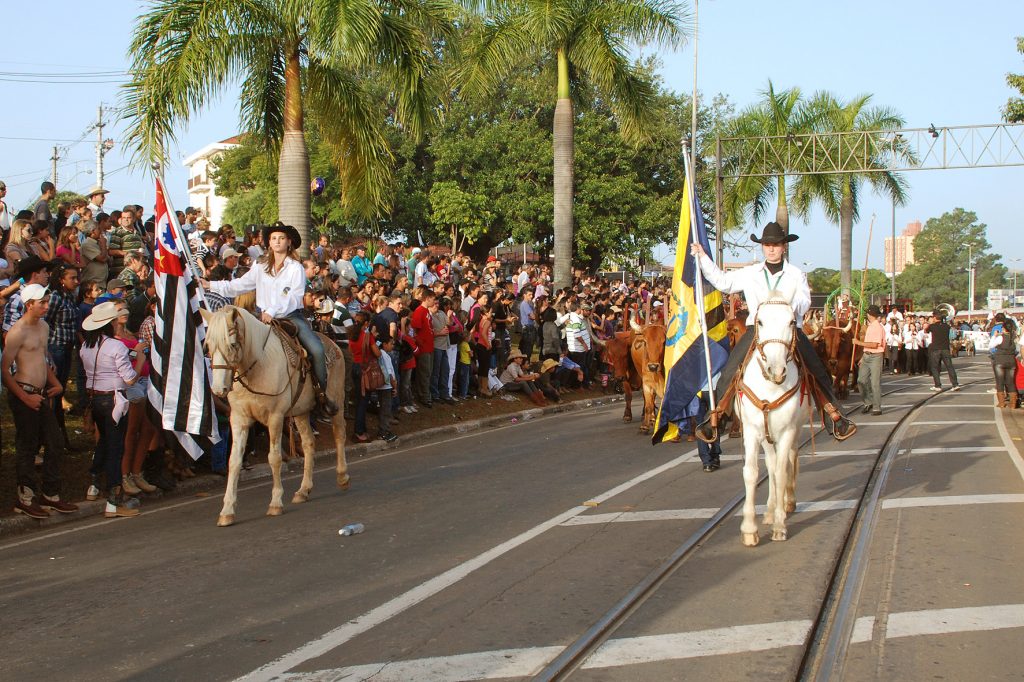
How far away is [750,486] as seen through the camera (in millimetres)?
8422

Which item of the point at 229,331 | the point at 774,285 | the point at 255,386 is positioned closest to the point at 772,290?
the point at 774,285

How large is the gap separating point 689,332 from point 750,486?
2.59 metres

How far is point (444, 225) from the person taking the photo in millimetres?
47375

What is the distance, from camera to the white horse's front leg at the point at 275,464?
33.2ft

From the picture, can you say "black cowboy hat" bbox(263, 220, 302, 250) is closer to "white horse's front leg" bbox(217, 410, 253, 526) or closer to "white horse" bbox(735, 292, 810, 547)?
"white horse's front leg" bbox(217, 410, 253, 526)

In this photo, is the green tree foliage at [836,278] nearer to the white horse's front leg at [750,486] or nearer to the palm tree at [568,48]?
the palm tree at [568,48]

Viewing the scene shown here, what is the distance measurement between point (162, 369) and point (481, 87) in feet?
59.9

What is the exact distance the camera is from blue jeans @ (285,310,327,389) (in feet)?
35.9

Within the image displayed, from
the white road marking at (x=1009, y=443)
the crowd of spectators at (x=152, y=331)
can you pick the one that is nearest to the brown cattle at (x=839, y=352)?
the white road marking at (x=1009, y=443)

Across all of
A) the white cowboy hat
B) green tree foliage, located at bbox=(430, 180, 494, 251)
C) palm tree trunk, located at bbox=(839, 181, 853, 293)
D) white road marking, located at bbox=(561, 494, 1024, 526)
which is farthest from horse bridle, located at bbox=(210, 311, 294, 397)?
palm tree trunk, located at bbox=(839, 181, 853, 293)

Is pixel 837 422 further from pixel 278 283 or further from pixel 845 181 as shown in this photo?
pixel 845 181

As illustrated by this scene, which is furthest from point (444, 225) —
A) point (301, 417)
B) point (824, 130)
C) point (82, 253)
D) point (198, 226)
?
point (301, 417)

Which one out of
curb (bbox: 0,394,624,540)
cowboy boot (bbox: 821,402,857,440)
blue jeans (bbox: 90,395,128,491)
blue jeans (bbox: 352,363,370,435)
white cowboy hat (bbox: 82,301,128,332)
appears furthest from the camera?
blue jeans (bbox: 352,363,370,435)

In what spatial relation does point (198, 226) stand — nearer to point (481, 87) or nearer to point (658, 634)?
point (481, 87)
